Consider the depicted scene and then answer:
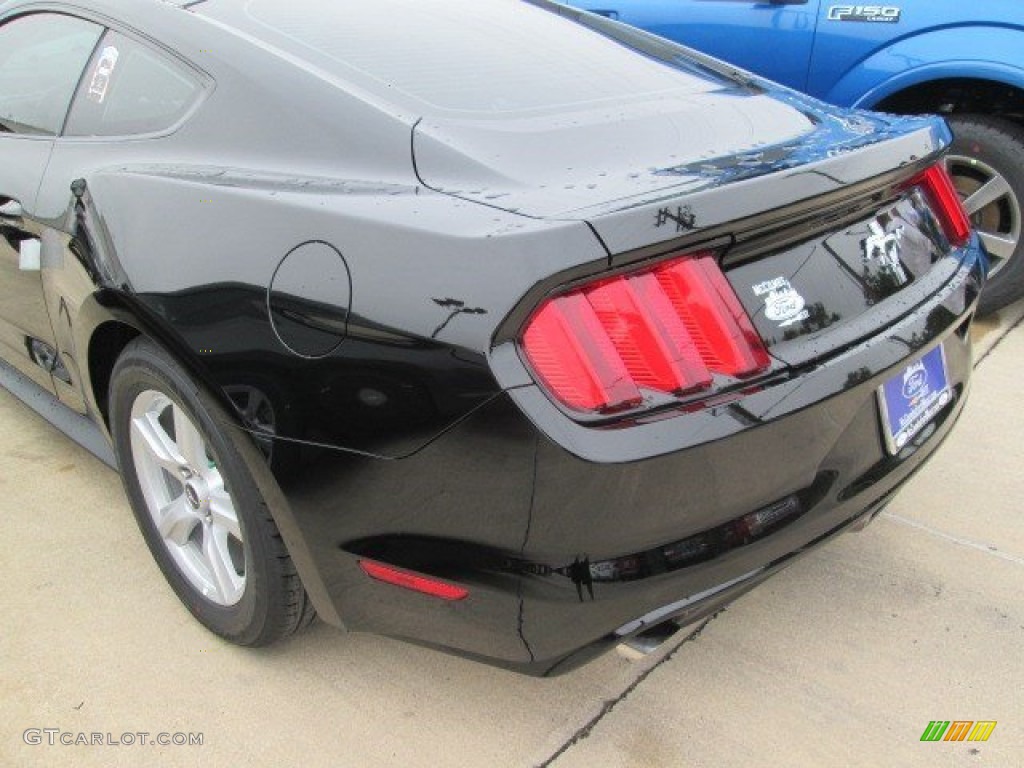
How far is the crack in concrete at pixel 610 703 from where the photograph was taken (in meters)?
1.92

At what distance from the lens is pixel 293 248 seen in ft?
5.45

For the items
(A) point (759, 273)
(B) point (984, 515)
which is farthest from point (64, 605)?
(B) point (984, 515)

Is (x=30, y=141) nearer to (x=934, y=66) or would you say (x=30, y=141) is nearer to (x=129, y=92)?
(x=129, y=92)

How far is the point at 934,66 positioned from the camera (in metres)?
3.70

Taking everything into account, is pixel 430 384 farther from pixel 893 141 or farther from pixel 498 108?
pixel 893 141

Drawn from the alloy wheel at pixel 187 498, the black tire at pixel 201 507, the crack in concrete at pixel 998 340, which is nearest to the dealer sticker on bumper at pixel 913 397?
the black tire at pixel 201 507

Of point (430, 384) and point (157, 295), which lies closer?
point (430, 384)

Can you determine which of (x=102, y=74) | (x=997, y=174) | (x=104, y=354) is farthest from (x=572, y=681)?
(x=997, y=174)

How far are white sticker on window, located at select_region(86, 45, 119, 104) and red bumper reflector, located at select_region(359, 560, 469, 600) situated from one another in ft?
4.83

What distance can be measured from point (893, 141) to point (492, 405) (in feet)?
3.48

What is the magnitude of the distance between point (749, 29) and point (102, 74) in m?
2.81

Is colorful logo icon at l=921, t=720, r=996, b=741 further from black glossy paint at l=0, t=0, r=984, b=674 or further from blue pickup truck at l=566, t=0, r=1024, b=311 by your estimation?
blue pickup truck at l=566, t=0, r=1024, b=311

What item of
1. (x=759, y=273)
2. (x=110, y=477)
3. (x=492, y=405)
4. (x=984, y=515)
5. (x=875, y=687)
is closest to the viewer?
(x=492, y=405)
